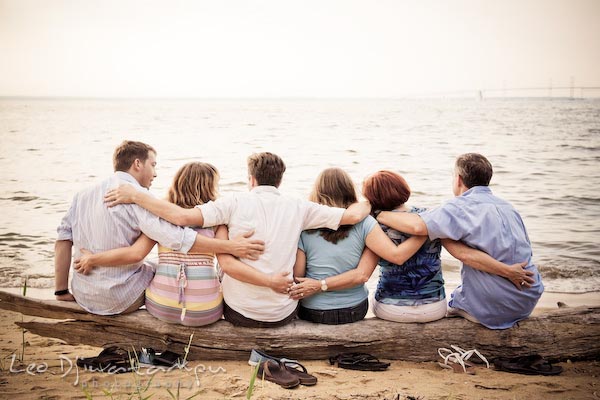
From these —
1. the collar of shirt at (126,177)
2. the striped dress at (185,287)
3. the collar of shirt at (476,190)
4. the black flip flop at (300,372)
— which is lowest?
the black flip flop at (300,372)

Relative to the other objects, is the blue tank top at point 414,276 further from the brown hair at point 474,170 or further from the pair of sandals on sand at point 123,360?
the pair of sandals on sand at point 123,360

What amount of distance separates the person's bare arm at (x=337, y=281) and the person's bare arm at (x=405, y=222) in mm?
296

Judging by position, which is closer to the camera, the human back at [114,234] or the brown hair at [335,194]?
the human back at [114,234]

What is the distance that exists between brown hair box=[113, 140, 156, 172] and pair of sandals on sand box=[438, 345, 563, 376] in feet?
7.92

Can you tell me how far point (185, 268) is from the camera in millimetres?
3381

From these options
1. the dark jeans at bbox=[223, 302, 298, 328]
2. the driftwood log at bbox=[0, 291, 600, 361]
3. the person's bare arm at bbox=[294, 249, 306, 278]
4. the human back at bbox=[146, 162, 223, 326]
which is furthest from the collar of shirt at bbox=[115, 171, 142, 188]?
the person's bare arm at bbox=[294, 249, 306, 278]

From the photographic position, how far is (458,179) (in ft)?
11.9

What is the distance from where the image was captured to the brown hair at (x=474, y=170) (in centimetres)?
353

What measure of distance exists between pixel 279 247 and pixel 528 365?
1847 mm

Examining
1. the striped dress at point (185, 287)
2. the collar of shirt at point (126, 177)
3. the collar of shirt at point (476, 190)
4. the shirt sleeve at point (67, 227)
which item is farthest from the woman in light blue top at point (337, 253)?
the shirt sleeve at point (67, 227)

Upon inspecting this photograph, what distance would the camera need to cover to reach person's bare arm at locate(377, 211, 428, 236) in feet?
11.1

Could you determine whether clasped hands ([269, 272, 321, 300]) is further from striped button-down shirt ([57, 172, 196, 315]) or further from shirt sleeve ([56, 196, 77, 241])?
shirt sleeve ([56, 196, 77, 241])

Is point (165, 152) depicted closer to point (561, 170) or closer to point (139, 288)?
point (561, 170)

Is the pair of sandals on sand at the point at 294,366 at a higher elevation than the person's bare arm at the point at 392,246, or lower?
lower
